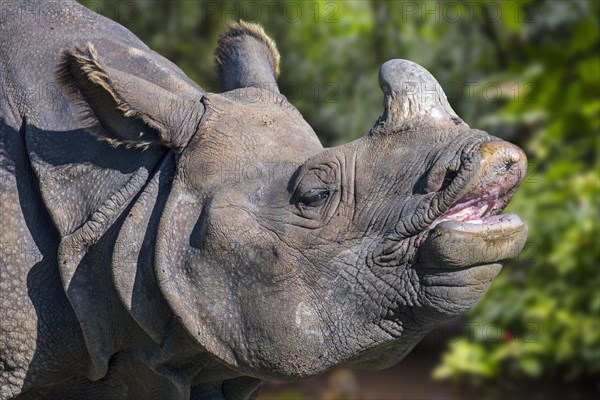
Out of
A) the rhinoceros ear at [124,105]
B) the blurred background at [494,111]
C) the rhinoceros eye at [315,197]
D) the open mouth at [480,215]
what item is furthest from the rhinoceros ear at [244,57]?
the blurred background at [494,111]

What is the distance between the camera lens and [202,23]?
754 cm

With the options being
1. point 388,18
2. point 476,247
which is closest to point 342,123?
point 388,18

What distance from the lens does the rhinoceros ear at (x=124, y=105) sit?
2535 mm

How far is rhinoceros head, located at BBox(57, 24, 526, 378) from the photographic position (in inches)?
87.5

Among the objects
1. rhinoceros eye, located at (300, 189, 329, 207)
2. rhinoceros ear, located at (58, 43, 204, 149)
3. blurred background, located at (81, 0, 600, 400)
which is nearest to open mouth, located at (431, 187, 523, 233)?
rhinoceros eye, located at (300, 189, 329, 207)

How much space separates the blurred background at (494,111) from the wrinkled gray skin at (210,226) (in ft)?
11.1

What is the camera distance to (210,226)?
7.98ft

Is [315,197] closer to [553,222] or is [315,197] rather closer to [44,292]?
[44,292]

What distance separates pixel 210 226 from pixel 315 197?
243 millimetres

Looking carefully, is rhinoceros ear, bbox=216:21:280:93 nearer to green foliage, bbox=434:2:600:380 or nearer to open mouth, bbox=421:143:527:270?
open mouth, bbox=421:143:527:270

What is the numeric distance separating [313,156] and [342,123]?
443 cm

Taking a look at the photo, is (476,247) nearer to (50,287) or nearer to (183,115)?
(183,115)

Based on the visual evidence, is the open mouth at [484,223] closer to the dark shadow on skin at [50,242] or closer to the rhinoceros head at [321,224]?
the rhinoceros head at [321,224]

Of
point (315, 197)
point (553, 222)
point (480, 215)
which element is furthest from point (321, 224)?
point (553, 222)
